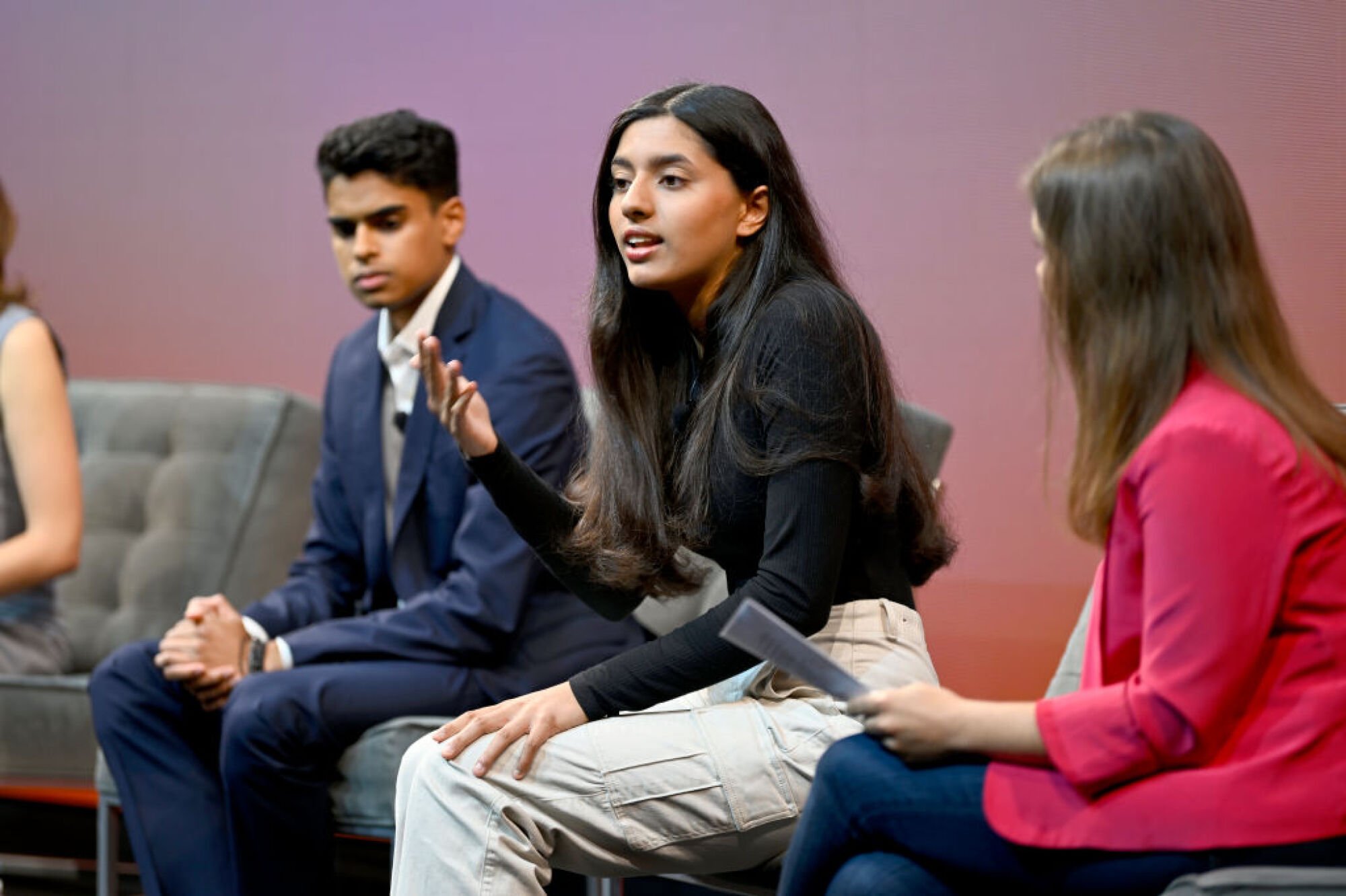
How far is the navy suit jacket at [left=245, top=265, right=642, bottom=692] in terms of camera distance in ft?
7.74

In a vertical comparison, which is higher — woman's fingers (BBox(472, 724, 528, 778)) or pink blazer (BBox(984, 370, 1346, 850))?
pink blazer (BBox(984, 370, 1346, 850))

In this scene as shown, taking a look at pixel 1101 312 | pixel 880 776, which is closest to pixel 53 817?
pixel 880 776

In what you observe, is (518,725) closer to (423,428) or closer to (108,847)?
(423,428)

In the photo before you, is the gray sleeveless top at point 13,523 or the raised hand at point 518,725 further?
the gray sleeveless top at point 13,523

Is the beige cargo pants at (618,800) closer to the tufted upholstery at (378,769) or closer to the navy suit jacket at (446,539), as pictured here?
the tufted upholstery at (378,769)

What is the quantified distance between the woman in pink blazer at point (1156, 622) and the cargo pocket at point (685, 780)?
246 millimetres

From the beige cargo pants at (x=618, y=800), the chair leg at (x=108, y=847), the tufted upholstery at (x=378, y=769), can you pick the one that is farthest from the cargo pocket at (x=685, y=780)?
the chair leg at (x=108, y=847)

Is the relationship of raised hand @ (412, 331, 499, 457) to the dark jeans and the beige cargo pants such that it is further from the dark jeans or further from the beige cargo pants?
the dark jeans

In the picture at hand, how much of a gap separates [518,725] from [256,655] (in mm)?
1013

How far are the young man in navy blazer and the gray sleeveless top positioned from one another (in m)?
0.43

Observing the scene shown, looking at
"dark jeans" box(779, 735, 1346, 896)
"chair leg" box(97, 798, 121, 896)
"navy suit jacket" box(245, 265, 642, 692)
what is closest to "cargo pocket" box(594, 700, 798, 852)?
"dark jeans" box(779, 735, 1346, 896)

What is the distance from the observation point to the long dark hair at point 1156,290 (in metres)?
1.25

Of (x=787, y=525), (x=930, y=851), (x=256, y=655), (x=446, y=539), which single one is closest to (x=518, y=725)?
(x=787, y=525)

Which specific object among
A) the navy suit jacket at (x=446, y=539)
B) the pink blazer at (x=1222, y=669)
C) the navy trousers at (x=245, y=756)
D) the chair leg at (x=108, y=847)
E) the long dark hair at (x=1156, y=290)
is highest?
the long dark hair at (x=1156, y=290)
